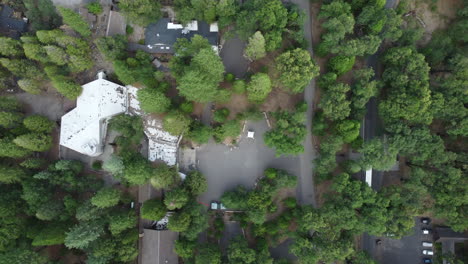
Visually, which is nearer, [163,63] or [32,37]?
[32,37]

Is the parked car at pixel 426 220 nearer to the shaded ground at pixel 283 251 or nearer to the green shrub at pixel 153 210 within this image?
the shaded ground at pixel 283 251

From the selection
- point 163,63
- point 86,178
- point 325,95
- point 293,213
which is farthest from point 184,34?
point 293,213

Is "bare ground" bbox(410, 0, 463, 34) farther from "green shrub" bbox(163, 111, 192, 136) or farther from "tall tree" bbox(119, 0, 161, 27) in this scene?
"green shrub" bbox(163, 111, 192, 136)

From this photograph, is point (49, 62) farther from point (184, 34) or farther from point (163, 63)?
point (184, 34)

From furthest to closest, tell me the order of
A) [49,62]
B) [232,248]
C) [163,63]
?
[163,63], [49,62], [232,248]

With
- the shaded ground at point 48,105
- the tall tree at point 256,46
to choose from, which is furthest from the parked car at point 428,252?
the shaded ground at point 48,105

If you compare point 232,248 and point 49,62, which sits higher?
point 49,62

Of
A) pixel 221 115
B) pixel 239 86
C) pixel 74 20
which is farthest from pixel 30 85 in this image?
pixel 239 86
